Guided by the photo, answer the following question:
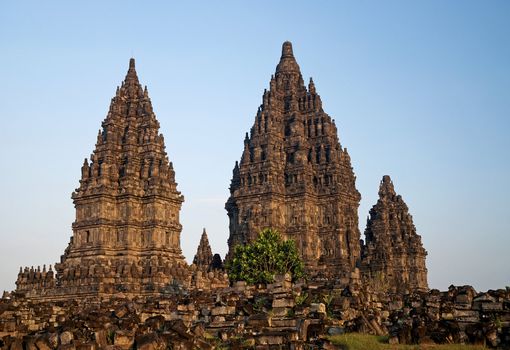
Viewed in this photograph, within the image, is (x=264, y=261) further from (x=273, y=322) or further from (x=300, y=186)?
(x=273, y=322)

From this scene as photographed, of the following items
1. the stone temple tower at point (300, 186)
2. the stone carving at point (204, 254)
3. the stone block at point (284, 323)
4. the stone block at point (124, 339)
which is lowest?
the stone block at point (124, 339)

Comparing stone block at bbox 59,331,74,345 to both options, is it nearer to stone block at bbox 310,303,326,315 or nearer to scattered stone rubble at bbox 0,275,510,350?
scattered stone rubble at bbox 0,275,510,350

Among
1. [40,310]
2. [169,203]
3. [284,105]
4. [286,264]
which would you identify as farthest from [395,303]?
[284,105]

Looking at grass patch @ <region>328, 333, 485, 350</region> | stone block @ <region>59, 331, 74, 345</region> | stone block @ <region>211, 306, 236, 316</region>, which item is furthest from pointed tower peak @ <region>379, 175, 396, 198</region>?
stone block @ <region>59, 331, 74, 345</region>

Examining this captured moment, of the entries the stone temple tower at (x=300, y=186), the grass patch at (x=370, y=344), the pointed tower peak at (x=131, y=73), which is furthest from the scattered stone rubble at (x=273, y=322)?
the stone temple tower at (x=300, y=186)

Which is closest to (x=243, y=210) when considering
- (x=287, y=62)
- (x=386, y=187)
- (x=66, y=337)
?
(x=287, y=62)

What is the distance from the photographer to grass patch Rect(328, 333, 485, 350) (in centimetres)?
2077

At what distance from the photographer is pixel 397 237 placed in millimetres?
89188

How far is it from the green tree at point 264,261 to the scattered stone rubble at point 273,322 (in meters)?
22.5

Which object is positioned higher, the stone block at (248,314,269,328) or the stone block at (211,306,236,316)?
the stone block at (211,306,236,316)

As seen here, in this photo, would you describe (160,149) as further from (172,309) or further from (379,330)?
(379,330)

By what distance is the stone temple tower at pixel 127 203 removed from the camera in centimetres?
6088

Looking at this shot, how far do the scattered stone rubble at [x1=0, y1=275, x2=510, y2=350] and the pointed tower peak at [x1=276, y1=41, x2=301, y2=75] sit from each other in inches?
2218

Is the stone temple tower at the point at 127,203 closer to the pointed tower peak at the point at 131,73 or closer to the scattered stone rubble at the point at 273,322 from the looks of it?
the pointed tower peak at the point at 131,73
